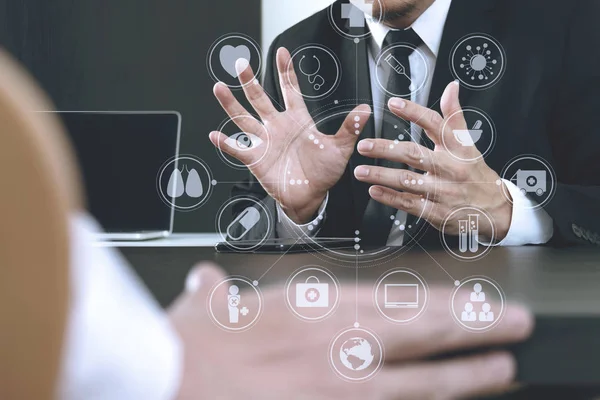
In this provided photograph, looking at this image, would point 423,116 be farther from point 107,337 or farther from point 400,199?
point 107,337

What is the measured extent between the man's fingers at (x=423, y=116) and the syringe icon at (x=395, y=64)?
28 mm

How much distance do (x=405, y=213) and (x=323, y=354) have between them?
6.6 inches

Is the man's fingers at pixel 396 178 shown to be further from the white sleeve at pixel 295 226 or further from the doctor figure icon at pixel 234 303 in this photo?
the doctor figure icon at pixel 234 303

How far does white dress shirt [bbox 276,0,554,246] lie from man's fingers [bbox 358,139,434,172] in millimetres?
10

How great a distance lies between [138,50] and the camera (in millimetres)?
612

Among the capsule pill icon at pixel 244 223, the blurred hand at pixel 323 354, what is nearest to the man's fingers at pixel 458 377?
the blurred hand at pixel 323 354

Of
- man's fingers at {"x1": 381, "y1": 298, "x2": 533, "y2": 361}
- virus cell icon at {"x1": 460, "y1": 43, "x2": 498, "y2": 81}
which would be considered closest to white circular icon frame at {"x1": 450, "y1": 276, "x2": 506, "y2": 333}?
man's fingers at {"x1": 381, "y1": 298, "x2": 533, "y2": 361}

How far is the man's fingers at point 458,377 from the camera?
1.43 ft

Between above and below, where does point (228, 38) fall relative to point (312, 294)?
above

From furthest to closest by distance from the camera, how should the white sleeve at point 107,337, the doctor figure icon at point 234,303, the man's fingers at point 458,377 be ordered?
the doctor figure icon at point 234,303, the man's fingers at point 458,377, the white sleeve at point 107,337

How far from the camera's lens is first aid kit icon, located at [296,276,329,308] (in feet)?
1.82

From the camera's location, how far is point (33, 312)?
0.13 metres

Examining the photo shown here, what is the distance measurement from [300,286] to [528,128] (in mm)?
289

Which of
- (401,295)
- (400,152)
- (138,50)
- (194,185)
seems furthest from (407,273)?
(138,50)
